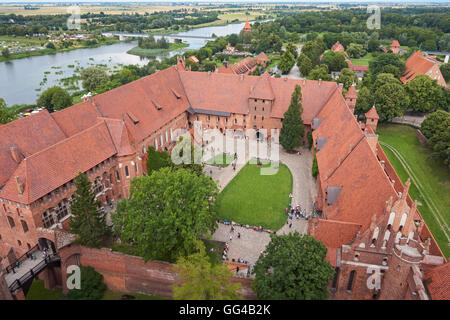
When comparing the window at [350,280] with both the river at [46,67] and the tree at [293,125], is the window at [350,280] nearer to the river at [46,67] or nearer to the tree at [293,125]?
the tree at [293,125]

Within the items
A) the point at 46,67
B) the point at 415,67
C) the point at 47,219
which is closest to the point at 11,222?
the point at 47,219

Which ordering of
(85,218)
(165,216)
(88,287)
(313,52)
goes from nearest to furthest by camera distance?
1. (165,216)
2. (85,218)
3. (88,287)
4. (313,52)

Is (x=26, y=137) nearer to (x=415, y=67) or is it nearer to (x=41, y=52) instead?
(x=415, y=67)

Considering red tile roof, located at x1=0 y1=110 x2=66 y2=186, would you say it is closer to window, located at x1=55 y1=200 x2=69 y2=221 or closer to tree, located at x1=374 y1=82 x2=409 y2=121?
window, located at x1=55 y1=200 x2=69 y2=221

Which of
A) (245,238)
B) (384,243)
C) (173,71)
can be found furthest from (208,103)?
(384,243)

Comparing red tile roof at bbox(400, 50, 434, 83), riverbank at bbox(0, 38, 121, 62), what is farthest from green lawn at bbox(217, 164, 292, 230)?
riverbank at bbox(0, 38, 121, 62)

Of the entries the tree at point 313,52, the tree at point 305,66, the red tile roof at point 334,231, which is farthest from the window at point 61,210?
the tree at point 313,52
